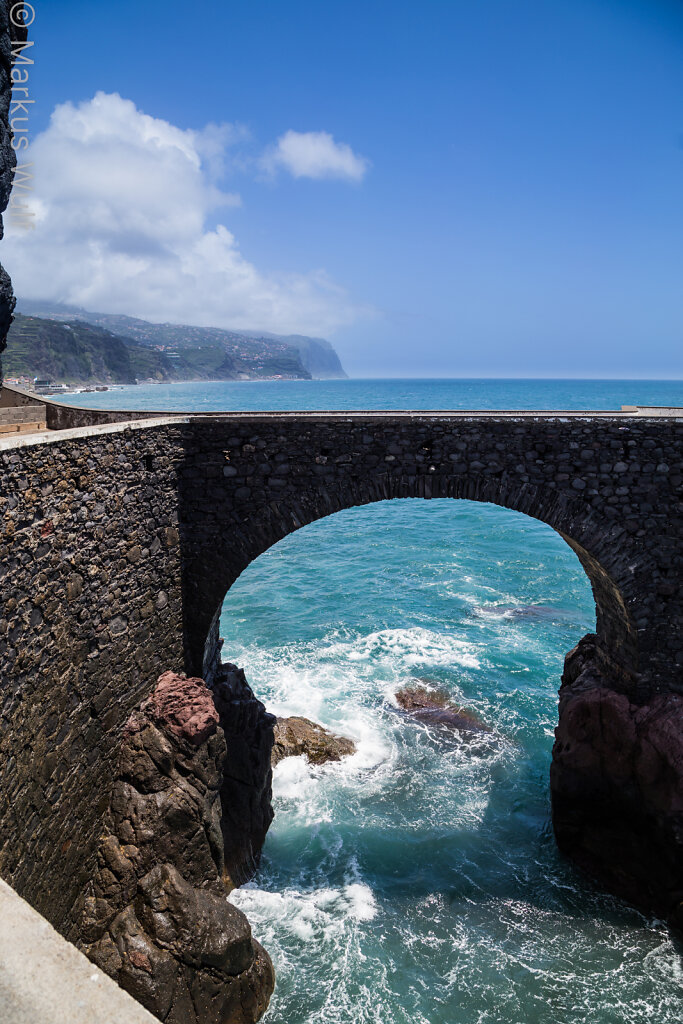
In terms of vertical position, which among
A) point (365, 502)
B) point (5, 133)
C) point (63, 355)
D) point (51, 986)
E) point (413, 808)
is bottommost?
point (413, 808)

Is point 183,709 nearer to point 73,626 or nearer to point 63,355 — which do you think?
point 73,626

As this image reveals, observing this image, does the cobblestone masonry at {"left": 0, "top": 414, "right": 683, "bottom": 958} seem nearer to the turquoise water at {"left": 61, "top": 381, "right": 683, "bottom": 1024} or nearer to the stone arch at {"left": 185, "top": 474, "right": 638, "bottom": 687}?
the stone arch at {"left": 185, "top": 474, "right": 638, "bottom": 687}

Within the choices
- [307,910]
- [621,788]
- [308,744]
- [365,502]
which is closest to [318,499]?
[365,502]

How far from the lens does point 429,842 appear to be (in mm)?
14117

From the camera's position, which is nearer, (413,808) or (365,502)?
(365,502)

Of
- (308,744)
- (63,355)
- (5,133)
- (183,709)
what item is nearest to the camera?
(183,709)

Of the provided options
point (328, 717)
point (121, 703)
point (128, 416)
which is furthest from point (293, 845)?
point (128, 416)

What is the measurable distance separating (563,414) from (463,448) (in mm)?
2244

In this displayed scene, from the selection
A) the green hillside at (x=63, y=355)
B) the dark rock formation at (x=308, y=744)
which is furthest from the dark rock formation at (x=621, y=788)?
the green hillside at (x=63, y=355)

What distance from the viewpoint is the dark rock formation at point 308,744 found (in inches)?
669

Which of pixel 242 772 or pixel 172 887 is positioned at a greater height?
pixel 172 887

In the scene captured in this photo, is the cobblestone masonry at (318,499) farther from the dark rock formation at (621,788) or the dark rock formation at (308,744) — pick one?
the dark rock formation at (308,744)

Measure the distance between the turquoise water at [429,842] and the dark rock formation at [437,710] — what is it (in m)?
0.40

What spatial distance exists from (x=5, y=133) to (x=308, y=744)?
24066 mm
